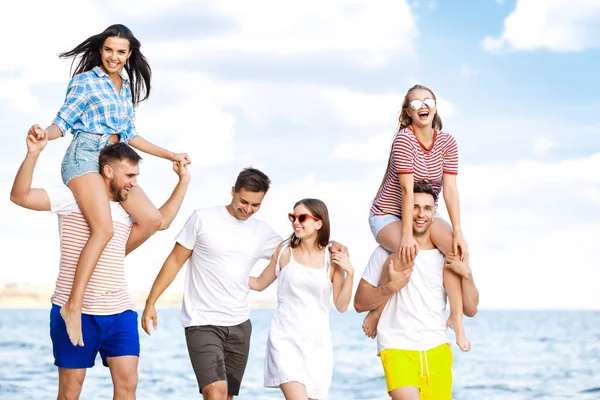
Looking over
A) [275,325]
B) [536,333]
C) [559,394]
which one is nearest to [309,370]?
[275,325]

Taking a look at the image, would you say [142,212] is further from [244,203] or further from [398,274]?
[398,274]

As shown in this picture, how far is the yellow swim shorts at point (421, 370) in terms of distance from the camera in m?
6.16

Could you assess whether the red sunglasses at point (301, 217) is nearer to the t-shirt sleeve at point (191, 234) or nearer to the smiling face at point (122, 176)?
the t-shirt sleeve at point (191, 234)

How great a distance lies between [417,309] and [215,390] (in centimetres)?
169

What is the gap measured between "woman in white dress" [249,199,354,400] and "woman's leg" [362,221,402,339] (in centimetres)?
26

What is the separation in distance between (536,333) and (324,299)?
36.6m

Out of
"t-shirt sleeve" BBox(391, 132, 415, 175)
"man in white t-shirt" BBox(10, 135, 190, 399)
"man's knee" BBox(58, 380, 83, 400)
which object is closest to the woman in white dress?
"t-shirt sleeve" BBox(391, 132, 415, 175)

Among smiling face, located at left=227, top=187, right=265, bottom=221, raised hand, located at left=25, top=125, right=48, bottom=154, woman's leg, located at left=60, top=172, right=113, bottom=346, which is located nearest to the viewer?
raised hand, located at left=25, top=125, right=48, bottom=154

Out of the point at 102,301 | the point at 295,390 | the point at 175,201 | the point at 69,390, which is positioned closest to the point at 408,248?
the point at 295,390

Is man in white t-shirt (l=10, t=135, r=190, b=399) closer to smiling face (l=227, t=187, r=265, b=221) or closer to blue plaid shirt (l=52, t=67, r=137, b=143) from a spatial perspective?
blue plaid shirt (l=52, t=67, r=137, b=143)

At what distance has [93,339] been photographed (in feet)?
19.1

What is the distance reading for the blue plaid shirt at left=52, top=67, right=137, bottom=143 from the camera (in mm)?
5941

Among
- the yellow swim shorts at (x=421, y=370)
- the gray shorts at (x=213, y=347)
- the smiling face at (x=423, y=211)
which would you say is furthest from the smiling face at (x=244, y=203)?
the yellow swim shorts at (x=421, y=370)

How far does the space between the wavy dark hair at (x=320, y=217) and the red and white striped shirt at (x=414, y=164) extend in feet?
1.40
